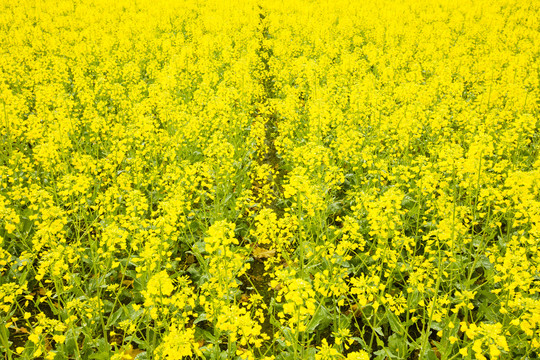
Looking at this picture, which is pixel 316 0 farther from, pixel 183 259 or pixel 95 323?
pixel 95 323

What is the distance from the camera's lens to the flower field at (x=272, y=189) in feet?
10.3

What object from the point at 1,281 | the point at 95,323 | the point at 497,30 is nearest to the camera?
the point at 95,323

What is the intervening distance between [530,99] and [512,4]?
13.9m

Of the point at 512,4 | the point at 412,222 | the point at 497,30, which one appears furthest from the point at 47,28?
the point at 512,4

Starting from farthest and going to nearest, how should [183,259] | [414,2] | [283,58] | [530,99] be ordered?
[414,2] < [283,58] < [530,99] < [183,259]

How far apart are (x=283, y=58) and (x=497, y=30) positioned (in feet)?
27.2

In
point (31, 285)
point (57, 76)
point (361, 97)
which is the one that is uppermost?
point (361, 97)

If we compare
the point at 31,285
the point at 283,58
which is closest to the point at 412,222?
the point at 31,285

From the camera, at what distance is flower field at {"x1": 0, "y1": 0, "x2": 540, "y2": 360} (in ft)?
10.3

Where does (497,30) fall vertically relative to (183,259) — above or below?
above

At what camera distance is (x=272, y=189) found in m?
5.05

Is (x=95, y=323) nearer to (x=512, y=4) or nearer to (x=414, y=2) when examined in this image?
(x=414, y=2)

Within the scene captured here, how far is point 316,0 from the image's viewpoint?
19.2 m

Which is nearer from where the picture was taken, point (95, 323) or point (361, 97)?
point (95, 323)
